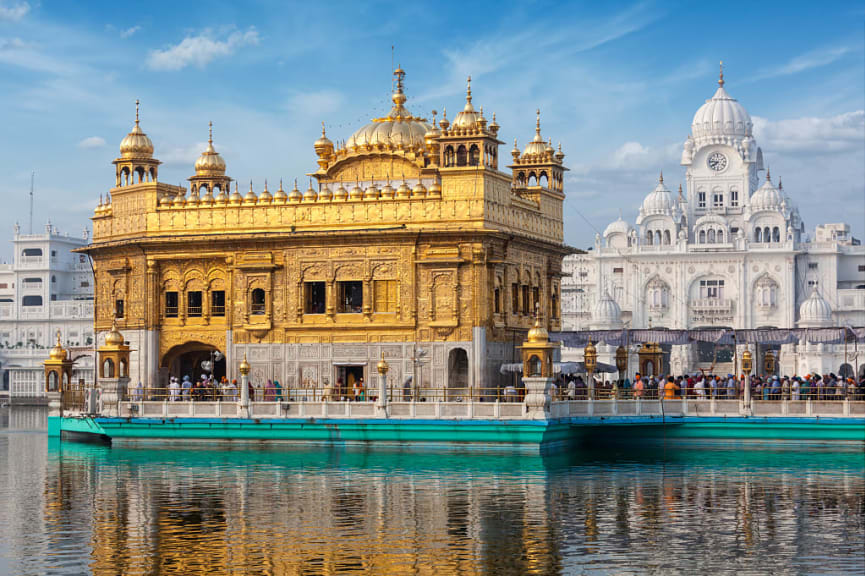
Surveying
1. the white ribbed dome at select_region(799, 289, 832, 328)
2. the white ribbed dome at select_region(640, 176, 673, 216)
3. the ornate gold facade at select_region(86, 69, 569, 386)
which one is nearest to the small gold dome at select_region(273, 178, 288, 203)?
the ornate gold facade at select_region(86, 69, 569, 386)

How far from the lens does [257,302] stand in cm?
3894

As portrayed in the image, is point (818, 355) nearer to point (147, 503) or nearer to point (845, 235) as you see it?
point (845, 235)

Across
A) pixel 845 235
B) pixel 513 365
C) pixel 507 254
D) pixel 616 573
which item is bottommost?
pixel 616 573

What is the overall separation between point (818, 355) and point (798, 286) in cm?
1999

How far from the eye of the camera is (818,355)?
82562mm

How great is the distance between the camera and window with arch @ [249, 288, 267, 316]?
38844mm

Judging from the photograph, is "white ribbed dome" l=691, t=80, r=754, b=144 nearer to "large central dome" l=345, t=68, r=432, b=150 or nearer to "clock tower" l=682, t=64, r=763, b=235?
"clock tower" l=682, t=64, r=763, b=235

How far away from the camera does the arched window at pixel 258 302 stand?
38.8 m

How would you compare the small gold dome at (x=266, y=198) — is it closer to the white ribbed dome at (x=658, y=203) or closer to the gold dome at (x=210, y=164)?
the gold dome at (x=210, y=164)

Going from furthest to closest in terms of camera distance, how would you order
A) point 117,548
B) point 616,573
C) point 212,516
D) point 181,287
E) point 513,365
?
point 181,287
point 513,365
point 212,516
point 117,548
point 616,573

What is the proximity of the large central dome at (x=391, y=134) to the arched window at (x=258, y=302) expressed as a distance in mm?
5224

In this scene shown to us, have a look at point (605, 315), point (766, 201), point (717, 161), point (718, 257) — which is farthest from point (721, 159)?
point (605, 315)

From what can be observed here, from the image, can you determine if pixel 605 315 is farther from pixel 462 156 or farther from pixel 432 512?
pixel 432 512

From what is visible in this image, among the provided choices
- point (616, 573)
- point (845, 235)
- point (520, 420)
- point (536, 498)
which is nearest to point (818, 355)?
point (845, 235)
